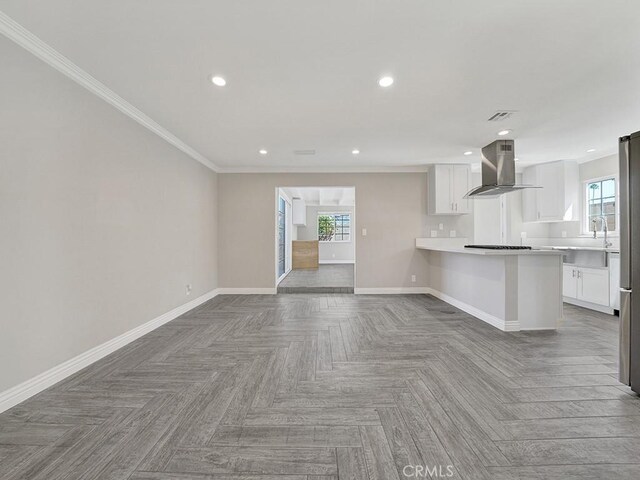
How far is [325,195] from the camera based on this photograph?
9.45m

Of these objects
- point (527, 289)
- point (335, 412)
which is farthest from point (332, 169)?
point (335, 412)

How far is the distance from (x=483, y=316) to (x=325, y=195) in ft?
22.0

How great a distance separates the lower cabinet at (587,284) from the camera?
3.97 metres

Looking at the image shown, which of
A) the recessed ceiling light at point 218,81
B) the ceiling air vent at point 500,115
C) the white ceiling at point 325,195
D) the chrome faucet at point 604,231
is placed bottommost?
the chrome faucet at point 604,231

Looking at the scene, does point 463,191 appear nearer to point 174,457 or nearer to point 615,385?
point 615,385

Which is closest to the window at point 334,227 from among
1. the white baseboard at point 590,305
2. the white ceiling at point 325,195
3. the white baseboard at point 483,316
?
the white ceiling at point 325,195

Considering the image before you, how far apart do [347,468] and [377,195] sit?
474 centimetres

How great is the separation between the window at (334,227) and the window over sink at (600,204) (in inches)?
287

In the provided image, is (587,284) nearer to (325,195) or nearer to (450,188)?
(450,188)

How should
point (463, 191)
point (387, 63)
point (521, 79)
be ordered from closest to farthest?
1. point (387, 63)
2. point (521, 79)
3. point (463, 191)

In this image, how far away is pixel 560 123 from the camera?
3418 mm

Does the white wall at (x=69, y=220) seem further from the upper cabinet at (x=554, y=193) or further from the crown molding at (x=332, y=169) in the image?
the upper cabinet at (x=554, y=193)

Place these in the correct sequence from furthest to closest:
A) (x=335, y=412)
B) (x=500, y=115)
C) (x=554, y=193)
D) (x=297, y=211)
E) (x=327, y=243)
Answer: (x=327, y=243) < (x=297, y=211) < (x=554, y=193) < (x=500, y=115) < (x=335, y=412)

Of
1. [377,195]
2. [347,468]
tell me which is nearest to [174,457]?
[347,468]
